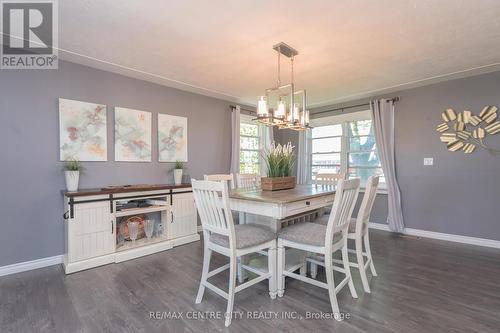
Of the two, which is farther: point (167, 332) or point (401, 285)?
point (401, 285)

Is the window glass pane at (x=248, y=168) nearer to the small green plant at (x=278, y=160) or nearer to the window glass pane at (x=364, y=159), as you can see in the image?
the window glass pane at (x=364, y=159)

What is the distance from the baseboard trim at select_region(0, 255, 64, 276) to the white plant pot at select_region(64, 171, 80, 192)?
0.84 m

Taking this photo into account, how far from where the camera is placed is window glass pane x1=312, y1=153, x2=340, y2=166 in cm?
502

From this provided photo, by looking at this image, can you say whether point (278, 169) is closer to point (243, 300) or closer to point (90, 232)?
point (243, 300)

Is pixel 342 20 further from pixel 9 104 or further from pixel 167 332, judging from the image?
pixel 9 104

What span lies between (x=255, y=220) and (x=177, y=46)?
A: 6.66ft

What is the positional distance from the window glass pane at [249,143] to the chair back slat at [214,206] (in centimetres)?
319

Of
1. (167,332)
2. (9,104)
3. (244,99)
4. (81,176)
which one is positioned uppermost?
(244,99)

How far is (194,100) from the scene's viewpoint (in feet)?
13.6

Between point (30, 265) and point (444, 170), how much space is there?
5.60 metres

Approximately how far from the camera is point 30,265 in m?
2.62

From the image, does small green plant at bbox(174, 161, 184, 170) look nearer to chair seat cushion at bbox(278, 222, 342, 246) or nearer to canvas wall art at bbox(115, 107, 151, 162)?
canvas wall art at bbox(115, 107, 151, 162)

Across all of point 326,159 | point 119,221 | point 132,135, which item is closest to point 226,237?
point 119,221

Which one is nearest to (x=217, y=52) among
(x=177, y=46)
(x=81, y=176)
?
(x=177, y=46)
